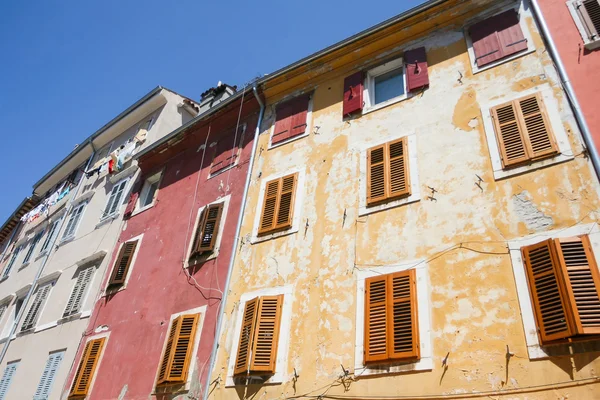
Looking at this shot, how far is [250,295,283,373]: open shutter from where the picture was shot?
8680 millimetres

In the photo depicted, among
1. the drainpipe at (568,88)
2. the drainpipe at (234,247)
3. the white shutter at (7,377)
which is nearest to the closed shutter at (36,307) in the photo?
the white shutter at (7,377)

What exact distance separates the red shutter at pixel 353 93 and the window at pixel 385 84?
0.16 meters

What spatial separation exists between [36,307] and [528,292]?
17.4 m

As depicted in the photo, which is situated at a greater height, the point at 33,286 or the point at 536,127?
Result: the point at 33,286

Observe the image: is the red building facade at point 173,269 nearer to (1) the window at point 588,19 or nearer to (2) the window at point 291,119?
(2) the window at point 291,119

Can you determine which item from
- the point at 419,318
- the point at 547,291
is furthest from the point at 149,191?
the point at 547,291

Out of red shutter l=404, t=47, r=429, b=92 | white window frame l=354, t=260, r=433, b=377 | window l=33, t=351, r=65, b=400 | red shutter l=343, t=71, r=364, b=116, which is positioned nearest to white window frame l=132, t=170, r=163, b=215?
window l=33, t=351, r=65, b=400

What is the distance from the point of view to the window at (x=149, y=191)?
1664cm

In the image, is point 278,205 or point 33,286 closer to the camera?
point 278,205

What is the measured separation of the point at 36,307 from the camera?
17.7 meters

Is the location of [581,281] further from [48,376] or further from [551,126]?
[48,376]

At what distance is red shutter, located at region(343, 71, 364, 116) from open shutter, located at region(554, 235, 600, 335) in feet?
20.3

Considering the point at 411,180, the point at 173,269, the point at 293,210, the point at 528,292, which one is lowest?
the point at 528,292

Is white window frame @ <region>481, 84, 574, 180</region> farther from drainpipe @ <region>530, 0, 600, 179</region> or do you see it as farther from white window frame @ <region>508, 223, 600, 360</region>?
white window frame @ <region>508, 223, 600, 360</region>
